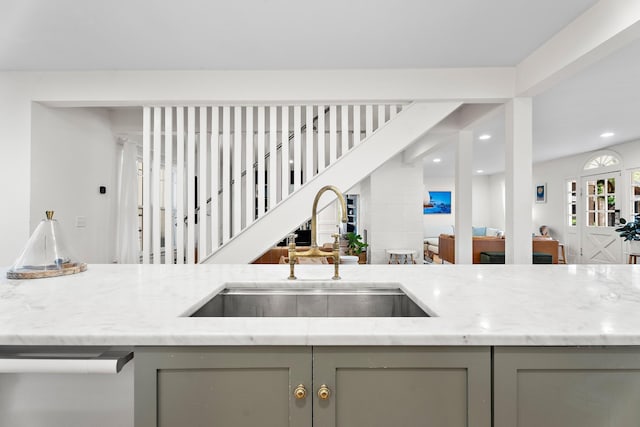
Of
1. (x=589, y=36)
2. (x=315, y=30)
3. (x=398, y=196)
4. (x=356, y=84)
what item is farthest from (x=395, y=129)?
(x=398, y=196)

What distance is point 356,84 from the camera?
2840mm

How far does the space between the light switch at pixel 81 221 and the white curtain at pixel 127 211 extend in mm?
547

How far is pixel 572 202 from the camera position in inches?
295

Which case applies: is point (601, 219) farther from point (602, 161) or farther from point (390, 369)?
point (390, 369)

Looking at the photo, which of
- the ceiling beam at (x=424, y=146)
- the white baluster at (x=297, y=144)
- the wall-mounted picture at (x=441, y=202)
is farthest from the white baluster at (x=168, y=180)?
the wall-mounted picture at (x=441, y=202)

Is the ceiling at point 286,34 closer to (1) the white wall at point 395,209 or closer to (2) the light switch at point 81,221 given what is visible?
(2) the light switch at point 81,221

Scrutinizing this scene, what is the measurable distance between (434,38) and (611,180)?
6.21 meters

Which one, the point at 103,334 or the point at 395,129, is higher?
the point at 395,129

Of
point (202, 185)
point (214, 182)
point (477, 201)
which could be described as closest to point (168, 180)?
point (202, 185)

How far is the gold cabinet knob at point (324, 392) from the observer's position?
0.80 meters

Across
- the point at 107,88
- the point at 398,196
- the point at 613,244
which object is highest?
the point at 107,88

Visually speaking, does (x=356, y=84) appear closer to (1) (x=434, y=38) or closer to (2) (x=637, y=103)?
(1) (x=434, y=38)

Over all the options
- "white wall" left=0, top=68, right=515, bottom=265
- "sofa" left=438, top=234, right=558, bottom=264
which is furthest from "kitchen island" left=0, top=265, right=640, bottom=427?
"sofa" left=438, top=234, right=558, bottom=264

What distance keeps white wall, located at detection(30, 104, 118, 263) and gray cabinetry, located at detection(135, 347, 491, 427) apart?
224 cm
